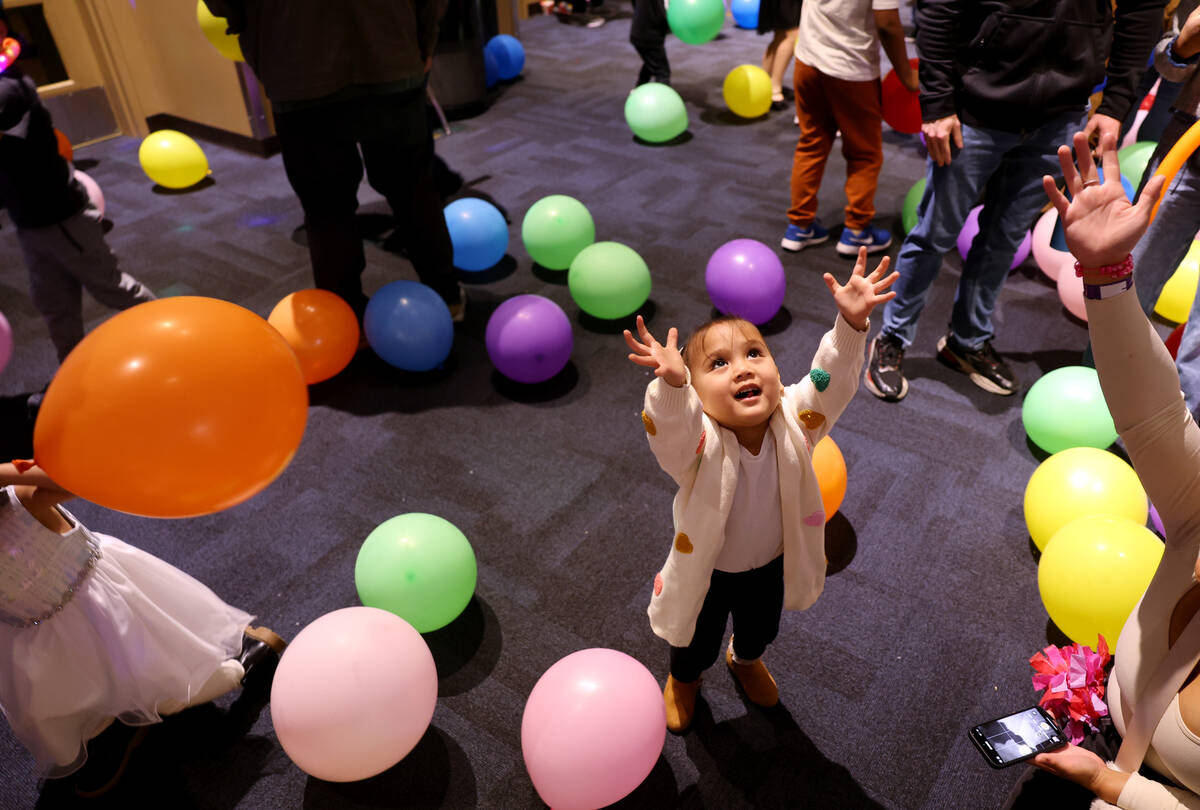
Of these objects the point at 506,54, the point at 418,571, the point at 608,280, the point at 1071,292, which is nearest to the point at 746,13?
the point at 506,54

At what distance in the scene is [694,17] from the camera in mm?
5727

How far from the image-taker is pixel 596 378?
2822 mm

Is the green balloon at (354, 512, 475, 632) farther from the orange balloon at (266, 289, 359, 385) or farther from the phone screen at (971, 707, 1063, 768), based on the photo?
the phone screen at (971, 707, 1063, 768)

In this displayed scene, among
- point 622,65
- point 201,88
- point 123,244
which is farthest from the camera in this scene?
point 622,65

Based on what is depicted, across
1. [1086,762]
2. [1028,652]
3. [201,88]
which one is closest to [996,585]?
[1028,652]

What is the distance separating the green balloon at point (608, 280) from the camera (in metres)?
2.93

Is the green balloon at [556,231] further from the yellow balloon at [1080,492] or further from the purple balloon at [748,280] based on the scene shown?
the yellow balloon at [1080,492]

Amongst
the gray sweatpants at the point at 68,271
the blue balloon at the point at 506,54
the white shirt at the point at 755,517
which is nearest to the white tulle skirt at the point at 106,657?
the white shirt at the point at 755,517

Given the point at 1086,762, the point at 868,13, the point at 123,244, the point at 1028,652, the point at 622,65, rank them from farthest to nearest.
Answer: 1. the point at 622,65
2. the point at 123,244
3. the point at 868,13
4. the point at 1028,652
5. the point at 1086,762

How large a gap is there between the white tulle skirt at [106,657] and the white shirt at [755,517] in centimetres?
110

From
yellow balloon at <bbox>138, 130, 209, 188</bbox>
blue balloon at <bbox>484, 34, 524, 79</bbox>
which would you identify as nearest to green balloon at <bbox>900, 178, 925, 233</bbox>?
blue balloon at <bbox>484, 34, 524, 79</bbox>

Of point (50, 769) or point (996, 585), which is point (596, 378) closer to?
point (996, 585)

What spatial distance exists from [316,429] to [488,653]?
3.79 feet

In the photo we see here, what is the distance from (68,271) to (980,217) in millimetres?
3085
